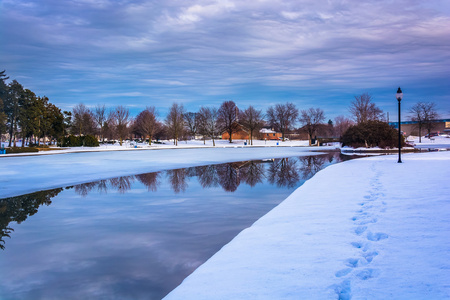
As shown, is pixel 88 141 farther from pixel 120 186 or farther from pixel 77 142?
pixel 120 186

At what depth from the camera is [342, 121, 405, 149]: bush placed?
161 feet

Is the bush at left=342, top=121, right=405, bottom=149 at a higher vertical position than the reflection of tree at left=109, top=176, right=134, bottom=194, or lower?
higher

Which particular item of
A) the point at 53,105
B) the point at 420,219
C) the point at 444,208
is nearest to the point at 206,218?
the point at 420,219

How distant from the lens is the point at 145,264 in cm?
580

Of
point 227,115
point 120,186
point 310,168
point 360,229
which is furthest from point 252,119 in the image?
point 360,229

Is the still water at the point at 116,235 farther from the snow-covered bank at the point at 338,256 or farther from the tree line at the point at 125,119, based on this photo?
the tree line at the point at 125,119

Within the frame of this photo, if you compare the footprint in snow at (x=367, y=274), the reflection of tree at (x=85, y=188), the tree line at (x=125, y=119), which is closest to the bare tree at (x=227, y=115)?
the tree line at (x=125, y=119)

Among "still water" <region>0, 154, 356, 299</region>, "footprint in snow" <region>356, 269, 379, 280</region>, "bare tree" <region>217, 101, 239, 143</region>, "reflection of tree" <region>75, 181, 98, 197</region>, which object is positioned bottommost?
"still water" <region>0, 154, 356, 299</region>

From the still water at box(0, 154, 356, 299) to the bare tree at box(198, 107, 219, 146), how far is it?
81783mm

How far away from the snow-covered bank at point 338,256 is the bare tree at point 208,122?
3450 inches

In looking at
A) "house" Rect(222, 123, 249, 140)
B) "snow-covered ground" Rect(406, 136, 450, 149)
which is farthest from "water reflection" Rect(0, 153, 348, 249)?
"house" Rect(222, 123, 249, 140)

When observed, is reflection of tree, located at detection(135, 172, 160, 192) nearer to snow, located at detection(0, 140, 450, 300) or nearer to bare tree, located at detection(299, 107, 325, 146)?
snow, located at detection(0, 140, 450, 300)

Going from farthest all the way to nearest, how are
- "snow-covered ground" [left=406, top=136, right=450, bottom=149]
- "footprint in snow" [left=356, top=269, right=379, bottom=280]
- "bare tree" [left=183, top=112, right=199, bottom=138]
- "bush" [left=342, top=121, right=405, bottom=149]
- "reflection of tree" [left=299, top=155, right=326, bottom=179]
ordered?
"bare tree" [left=183, top=112, right=199, bottom=138] → "snow-covered ground" [left=406, top=136, right=450, bottom=149] → "bush" [left=342, top=121, right=405, bottom=149] → "reflection of tree" [left=299, top=155, right=326, bottom=179] → "footprint in snow" [left=356, top=269, right=379, bottom=280]

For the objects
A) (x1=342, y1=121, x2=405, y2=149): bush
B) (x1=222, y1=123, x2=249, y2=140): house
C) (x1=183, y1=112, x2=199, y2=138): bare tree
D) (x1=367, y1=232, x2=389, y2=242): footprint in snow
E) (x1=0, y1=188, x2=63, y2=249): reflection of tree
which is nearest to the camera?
(x1=367, y1=232, x2=389, y2=242): footprint in snow
